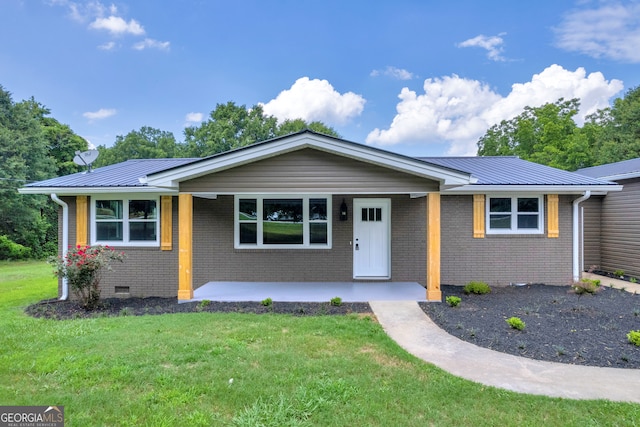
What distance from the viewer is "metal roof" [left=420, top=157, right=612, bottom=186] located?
27.5 feet

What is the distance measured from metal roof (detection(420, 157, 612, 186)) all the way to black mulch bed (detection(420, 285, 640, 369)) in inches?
108

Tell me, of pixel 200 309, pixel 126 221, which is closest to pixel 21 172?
pixel 126 221

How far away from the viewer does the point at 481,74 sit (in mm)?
19094

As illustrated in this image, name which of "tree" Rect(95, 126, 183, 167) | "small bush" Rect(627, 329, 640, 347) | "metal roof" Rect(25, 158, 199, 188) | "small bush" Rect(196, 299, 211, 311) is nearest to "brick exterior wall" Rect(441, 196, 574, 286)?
"small bush" Rect(627, 329, 640, 347)

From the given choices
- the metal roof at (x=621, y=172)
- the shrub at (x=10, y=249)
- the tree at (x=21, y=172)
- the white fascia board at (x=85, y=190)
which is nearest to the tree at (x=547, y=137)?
the metal roof at (x=621, y=172)

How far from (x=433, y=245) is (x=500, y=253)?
10.0ft

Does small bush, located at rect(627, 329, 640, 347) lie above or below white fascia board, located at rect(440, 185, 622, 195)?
below

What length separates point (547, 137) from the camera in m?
27.7

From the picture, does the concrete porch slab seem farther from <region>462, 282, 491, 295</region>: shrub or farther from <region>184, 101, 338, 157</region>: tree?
<region>184, 101, 338, 157</region>: tree

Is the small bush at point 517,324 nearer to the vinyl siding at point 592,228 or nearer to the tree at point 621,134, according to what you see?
the vinyl siding at point 592,228

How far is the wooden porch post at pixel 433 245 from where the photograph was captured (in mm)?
6988

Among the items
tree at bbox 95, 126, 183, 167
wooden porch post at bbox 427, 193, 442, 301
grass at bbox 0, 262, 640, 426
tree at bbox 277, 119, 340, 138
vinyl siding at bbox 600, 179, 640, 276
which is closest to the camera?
grass at bbox 0, 262, 640, 426

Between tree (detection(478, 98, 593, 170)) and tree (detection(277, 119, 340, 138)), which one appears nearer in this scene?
tree (detection(478, 98, 593, 170))

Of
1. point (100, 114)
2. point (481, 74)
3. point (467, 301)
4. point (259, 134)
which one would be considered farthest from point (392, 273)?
point (100, 114)
